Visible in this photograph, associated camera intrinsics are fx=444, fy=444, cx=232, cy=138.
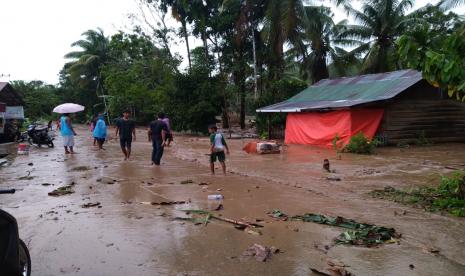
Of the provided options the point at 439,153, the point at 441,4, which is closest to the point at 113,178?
the point at 439,153

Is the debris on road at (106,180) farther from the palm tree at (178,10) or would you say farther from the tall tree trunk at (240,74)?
the palm tree at (178,10)

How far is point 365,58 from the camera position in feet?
101

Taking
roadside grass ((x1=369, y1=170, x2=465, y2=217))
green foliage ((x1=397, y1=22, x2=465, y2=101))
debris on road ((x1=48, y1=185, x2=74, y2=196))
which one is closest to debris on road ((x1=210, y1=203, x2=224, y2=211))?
roadside grass ((x1=369, y1=170, x2=465, y2=217))

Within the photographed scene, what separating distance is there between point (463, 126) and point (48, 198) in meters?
18.3

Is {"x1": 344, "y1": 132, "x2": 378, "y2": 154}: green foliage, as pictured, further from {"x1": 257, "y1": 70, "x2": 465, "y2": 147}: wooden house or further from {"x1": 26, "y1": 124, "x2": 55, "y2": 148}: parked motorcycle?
{"x1": 26, "y1": 124, "x2": 55, "y2": 148}: parked motorcycle

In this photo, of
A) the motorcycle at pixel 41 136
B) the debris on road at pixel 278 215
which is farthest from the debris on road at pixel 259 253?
the motorcycle at pixel 41 136

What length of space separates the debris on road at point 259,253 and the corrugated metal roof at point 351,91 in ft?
44.0

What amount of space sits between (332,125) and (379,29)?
14.2 m

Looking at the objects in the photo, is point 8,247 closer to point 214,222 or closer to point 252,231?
point 252,231

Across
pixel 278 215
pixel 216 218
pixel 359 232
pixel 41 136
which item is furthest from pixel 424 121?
pixel 41 136

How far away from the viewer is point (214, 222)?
612 cm

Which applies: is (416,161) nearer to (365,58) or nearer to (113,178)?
(113,178)

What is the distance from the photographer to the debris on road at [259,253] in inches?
181

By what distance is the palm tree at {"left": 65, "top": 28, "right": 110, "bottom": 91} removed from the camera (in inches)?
1926
